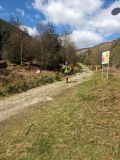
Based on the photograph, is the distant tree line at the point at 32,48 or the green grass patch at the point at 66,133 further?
the distant tree line at the point at 32,48

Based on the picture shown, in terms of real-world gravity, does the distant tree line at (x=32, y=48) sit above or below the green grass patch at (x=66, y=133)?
above

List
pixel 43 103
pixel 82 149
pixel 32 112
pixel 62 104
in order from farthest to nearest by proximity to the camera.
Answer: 1. pixel 43 103
2. pixel 62 104
3. pixel 32 112
4. pixel 82 149

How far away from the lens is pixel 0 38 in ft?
158

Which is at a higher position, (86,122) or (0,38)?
(0,38)

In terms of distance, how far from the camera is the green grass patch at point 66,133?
23.7 ft

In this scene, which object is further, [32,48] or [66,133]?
[32,48]

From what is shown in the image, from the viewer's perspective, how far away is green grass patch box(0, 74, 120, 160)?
7.23 metres

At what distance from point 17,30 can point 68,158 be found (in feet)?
136

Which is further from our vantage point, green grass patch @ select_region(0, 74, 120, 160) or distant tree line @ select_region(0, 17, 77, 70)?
distant tree line @ select_region(0, 17, 77, 70)

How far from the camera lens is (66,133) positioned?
862 centimetres

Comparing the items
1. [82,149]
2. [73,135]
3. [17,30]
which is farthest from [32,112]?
[17,30]

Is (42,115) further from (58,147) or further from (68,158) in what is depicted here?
(68,158)

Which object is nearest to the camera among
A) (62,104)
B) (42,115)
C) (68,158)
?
(68,158)

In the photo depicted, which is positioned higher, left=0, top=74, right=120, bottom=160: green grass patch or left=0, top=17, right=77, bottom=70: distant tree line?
left=0, top=17, right=77, bottom=70: distant tree line
